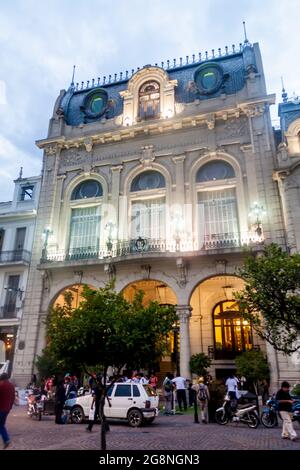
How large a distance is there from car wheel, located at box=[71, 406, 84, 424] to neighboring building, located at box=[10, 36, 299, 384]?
268 inches

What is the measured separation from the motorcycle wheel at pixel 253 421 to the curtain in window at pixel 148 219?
→ 1267 centimetres

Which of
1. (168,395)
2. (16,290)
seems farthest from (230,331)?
(16,290)

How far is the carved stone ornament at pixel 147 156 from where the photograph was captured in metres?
24.9

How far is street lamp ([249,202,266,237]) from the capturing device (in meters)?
20.4

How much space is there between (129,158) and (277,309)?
1726cm

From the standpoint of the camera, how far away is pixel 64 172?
26.9 m

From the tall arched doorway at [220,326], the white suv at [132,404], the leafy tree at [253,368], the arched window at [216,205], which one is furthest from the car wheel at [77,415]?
the arched window at [216,205]

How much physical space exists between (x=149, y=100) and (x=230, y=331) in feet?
58.0

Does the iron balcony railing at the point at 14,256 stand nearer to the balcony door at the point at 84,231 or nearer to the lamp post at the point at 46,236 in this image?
the lamp post at the point at 46,236

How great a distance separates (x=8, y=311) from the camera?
83.2ft

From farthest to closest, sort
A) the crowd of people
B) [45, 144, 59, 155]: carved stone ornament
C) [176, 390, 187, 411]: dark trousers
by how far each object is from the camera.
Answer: [45, 144, 59, 155]: carved stone ornament
[176, 390, 187, 411]: dark trousers
the crowd of people

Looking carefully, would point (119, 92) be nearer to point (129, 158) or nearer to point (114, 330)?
point (129, 158)

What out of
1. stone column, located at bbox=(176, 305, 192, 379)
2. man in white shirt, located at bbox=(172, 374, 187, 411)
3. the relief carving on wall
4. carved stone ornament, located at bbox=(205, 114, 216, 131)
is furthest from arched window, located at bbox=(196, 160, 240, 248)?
man in white shirt, located at bbox=(172, 374, 187, 411)

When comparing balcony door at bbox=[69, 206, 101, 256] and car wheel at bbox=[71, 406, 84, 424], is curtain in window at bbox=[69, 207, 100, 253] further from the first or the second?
car wheel at bbox=[71, 406, 84, 424]
